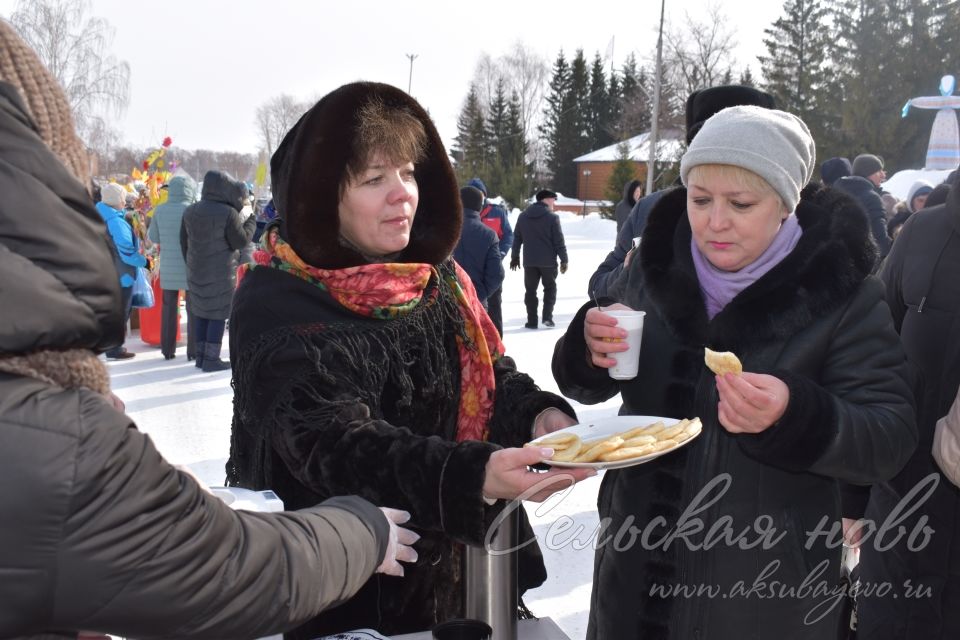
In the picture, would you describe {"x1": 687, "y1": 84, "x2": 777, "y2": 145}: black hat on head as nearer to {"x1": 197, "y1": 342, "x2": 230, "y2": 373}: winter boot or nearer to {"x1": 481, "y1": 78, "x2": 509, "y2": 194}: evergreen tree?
{"x1": 197, "y1": 342, "x2": 230, "y2": 373}: winter boot

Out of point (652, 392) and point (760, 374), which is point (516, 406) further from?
point (760, 374)

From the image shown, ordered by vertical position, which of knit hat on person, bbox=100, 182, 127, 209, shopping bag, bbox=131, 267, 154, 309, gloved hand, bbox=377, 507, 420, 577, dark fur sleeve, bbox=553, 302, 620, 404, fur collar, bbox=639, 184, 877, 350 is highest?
knit hat on person, bbox=100, 182, 127, 209

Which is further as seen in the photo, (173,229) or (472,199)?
(173,229)

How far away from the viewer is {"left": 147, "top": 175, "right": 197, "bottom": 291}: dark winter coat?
884 centimetres

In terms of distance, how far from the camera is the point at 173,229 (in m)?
8.98

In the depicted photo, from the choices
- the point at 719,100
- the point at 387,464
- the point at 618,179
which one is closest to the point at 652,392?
the point at 387,464

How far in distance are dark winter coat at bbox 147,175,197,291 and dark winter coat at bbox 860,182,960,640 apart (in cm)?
780

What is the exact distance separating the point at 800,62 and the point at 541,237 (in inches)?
1627

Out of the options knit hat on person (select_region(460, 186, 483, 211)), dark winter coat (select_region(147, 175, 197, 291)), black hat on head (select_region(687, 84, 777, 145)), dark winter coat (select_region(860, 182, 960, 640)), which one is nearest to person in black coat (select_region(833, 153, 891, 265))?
black hat on head (select_region(687, 84, 777, 145))

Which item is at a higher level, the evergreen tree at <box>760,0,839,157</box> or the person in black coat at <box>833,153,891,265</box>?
the evergreen tree at <box>760,0,839,157</box>

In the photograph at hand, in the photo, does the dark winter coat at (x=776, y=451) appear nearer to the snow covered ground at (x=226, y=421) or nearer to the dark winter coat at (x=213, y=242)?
the snow covered ground at (x=226, y=421)

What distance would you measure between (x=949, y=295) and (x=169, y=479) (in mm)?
2079

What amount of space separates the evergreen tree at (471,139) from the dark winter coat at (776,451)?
42.7m

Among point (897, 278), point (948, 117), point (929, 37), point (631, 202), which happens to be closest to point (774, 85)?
point (929, 37)
